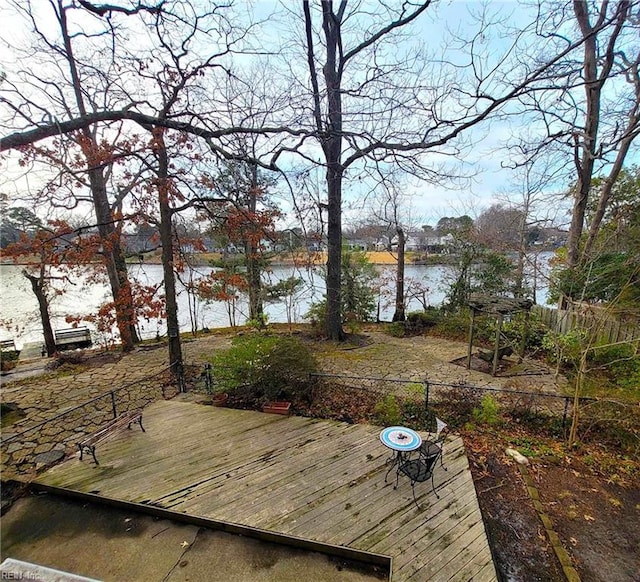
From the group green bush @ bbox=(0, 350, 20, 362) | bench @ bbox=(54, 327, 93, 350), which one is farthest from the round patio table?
bench @ bbox=(54, 327, 93, 350)

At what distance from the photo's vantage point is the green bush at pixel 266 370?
5656 mm

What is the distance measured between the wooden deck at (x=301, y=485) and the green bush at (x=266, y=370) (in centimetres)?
64

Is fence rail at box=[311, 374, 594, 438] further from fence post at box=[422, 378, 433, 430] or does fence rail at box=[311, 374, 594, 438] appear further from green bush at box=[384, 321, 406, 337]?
green bush at box=[384, 321, 406, 337]

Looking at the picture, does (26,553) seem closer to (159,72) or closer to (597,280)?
(159,72)

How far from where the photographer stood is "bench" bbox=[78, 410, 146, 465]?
4172 millimetres

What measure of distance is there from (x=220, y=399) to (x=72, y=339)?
8.83m

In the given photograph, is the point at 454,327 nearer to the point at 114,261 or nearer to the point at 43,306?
the point at 114,261

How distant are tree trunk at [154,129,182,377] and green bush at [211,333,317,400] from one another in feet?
4.89

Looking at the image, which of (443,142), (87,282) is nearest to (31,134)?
(443,142)

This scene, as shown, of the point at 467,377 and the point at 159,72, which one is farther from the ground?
the point at 159,72

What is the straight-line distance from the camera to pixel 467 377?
23.9 feet

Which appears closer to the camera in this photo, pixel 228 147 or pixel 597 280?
pixel 228 147

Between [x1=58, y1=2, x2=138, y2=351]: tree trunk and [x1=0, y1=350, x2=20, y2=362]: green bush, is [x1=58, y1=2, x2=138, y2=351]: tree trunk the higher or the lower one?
the higher one

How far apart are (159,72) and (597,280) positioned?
10.5m
